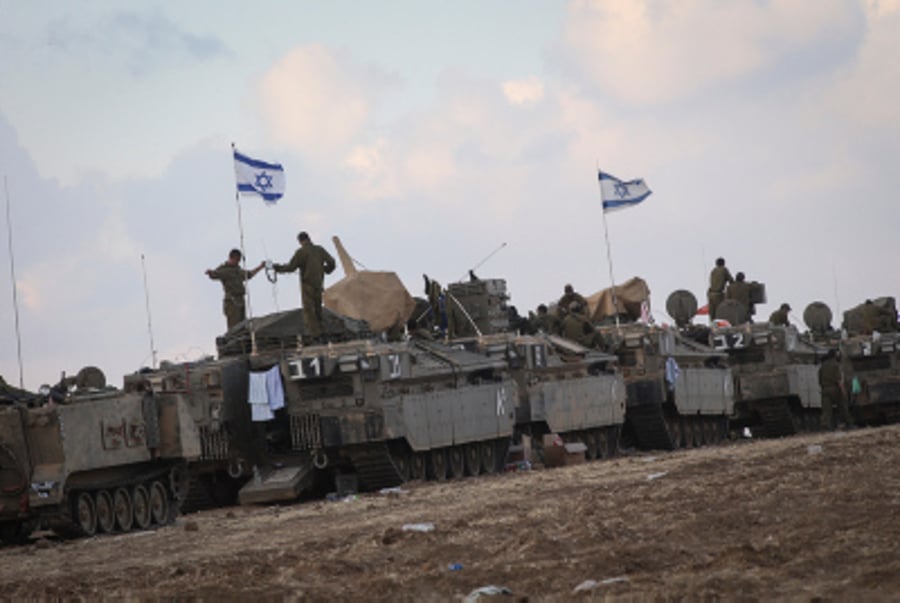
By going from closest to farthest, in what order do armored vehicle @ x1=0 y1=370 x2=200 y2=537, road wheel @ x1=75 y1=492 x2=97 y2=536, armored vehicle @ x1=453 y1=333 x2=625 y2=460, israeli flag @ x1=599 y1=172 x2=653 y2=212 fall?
armored vehicle @ x1=0 y1=370 x2=200 y2=537 < road wheel @ x1=75 y1=492 x2=97 y2=536 < armored vehicle @ x1=453 y1=333 x2=625 y2=460 < israeli flag @ x1=599 y1=172 x2=653 y2=212

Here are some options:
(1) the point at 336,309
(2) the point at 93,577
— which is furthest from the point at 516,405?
(2) the point at 93,577

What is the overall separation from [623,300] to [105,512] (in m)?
21.1

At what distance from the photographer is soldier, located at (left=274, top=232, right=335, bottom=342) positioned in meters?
28.6

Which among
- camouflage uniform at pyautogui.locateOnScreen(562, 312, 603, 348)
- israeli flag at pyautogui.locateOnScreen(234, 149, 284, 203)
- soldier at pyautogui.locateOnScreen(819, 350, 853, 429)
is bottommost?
soldier at pyautogui.locateOnScreen(819, 350, 853, 429)

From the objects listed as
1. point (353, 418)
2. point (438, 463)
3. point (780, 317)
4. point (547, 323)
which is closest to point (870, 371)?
point (780, 317)

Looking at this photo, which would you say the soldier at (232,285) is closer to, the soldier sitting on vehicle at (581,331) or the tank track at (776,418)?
the soldier sitting on vehicle at (581,331)

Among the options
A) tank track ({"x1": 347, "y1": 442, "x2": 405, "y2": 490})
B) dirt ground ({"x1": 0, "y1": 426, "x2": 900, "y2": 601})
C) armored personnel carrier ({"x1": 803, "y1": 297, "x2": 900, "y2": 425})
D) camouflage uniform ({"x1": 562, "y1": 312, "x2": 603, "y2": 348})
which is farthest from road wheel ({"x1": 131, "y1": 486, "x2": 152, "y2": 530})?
armored personnel carrier ({"x1": 803, "y1": 297, "x2": 900, "y2": 425})

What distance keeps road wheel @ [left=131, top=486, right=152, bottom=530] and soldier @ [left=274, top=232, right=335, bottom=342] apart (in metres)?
5.42

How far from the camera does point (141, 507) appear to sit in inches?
925

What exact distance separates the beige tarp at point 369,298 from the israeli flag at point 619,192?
10.2m

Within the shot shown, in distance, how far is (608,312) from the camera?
42.2 meters

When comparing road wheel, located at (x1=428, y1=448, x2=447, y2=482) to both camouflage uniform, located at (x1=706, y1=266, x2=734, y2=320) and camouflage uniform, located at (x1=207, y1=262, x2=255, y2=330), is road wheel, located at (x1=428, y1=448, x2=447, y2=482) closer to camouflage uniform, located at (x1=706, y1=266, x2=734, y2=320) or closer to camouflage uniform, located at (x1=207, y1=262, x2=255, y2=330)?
camouflage uniform, located at (x1=207, y1=262, x2=255, y2=330)

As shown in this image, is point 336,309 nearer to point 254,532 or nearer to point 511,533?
point 254,532

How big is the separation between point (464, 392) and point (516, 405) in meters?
2.97
